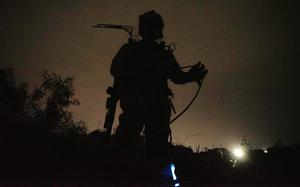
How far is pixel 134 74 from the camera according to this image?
589cm

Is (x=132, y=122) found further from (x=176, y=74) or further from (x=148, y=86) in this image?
(x=176, y=74)

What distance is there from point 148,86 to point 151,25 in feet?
3.01

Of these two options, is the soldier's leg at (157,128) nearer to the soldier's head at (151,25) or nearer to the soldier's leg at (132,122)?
the soldier's leg at (132,122)

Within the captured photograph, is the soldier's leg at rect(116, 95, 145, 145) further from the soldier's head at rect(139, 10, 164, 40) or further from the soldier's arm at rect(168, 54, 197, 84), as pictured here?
the soldier's head at rect(139, 10, 164, 40)

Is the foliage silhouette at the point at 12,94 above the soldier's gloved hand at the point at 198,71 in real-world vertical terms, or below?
above

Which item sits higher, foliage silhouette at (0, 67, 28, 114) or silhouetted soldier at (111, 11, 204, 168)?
foliage silhouette at (0, 67, 28, 114)

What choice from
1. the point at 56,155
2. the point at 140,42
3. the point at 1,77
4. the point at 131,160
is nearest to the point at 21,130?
the point at 56,155

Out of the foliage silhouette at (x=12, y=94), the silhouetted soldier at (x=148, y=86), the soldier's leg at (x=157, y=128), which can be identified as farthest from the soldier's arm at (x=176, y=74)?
the foliage silhouette at (x=12, y=94)

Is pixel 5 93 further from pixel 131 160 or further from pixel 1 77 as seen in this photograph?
pixel 131 160

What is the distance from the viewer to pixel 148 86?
19.4ft

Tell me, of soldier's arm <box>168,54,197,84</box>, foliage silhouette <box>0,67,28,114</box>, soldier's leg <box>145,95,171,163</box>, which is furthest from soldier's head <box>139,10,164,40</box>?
foliage silhouette <box>0,67,28,114</box>

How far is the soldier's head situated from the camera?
20.6 feet

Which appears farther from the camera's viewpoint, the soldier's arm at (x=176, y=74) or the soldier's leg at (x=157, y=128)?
the soldier's arm at (x=176, y=74)

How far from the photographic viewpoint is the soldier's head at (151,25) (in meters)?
Answer: 6.29
